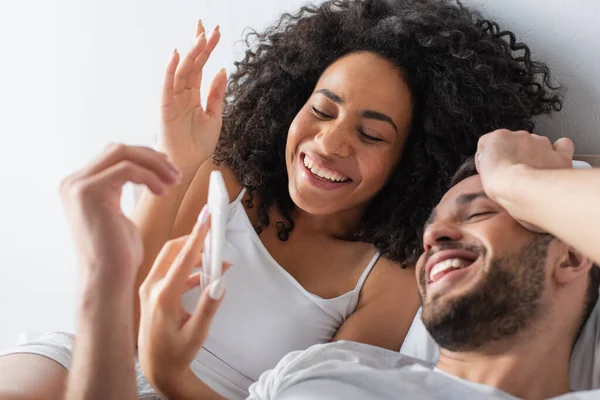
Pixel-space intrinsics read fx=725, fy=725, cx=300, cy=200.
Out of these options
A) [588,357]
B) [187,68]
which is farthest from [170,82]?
[588,357]

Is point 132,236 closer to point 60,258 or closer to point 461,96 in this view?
point 461,96

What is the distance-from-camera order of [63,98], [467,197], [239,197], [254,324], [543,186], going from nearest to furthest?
[543,186], [467,197], [254,324], [239,197], [63,98]

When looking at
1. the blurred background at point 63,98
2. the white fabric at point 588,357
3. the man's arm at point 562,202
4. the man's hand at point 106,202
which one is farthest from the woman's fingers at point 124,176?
the blurred background at point 63,98

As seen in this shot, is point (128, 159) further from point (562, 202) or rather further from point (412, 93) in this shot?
point (412, 93)

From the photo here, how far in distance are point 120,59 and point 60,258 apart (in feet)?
2.17

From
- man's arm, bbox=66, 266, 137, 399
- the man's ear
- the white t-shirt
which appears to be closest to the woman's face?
the white t-shirt

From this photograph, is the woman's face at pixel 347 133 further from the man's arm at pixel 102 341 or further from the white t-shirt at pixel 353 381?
the man's arm at pixel 102 341

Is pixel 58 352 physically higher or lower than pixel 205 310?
lower

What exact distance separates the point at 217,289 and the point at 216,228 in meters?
0.09

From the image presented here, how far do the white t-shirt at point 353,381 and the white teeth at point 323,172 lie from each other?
367mm

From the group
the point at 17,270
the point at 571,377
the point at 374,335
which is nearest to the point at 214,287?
the point at 374,335

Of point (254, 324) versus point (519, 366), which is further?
point (254, 324)

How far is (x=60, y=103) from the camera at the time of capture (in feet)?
7.36

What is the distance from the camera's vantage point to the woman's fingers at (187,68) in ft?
4.83
